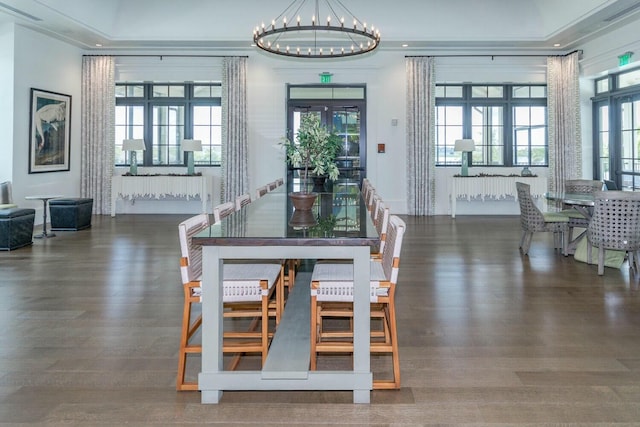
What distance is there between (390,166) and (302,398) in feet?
31.2

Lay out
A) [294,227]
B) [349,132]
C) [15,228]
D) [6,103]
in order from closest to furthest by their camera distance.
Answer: [294,227], [15,228], [6,103], [349,132]

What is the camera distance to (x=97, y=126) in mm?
11469

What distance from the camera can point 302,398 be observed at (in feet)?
9.03

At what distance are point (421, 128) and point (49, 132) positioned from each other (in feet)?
25.6

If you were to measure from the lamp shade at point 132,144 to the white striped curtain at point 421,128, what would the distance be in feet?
19.5

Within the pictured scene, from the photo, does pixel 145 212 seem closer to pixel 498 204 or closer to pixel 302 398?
pixel 498 204

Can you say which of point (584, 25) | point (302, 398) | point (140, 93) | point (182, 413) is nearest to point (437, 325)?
point (302, 398)

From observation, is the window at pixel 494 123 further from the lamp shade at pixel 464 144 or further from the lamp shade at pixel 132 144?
the lamp shade at pixel 132 144

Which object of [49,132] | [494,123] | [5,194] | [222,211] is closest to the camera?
[222,211]

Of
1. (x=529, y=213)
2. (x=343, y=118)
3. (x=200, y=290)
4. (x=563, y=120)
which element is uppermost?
(x=343, y=118)

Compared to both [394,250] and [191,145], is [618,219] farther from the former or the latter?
[191,145]

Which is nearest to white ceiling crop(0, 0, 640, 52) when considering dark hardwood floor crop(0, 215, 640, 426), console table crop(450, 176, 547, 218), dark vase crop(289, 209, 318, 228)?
console table crop(450, 176, 547, 218)

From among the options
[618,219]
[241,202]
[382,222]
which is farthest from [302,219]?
[618,219]

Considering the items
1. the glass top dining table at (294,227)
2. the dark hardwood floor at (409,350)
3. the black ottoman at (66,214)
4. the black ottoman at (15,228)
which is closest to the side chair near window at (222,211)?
the glass top dining table at (294,227)
